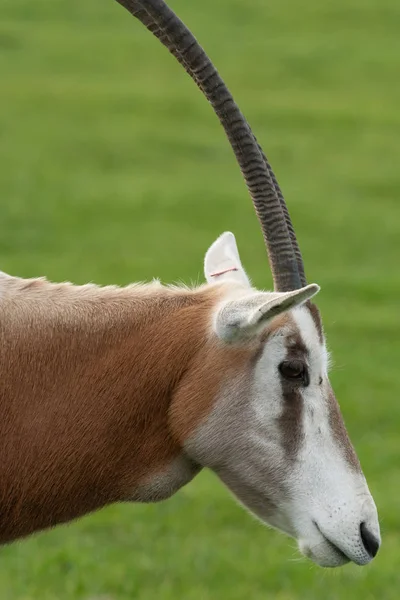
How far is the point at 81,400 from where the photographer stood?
5.18 metres

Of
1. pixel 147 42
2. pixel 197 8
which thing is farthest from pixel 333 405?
pixel 197 8

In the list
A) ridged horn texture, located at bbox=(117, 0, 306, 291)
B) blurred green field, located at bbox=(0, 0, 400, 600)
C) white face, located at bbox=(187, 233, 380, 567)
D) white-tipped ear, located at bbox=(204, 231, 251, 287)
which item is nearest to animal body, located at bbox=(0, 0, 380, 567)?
white face, located at bbox=(187, 233, 380, 567)

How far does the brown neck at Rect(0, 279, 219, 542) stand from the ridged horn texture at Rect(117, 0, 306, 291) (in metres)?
0.40

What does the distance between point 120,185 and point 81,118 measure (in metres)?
4.36

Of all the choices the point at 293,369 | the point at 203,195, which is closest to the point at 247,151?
the point at 293,369

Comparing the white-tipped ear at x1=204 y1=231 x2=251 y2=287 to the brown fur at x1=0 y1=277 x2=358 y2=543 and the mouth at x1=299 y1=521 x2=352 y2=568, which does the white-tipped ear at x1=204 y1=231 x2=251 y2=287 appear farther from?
the mouth at x1=299 y1=521 x2=352 y2=568

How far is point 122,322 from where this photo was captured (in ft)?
17.3

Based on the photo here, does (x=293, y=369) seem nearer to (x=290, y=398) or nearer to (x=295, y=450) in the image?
(x=290, y=398)

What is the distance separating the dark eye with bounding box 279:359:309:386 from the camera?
5184mm

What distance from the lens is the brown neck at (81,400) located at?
5.10 metres

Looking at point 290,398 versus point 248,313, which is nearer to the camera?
point 248,313

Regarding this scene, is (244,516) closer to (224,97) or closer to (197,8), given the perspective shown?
(224,97)

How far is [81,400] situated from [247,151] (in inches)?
48.0

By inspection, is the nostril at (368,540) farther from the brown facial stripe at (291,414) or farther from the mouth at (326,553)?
the brown facial stripe at (291,414)
